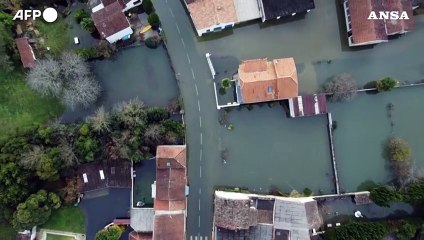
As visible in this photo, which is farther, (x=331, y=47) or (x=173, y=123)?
(x=331, y=47)

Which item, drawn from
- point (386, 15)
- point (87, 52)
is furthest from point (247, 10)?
point (87, 52)

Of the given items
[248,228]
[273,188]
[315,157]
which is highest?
[315,157]

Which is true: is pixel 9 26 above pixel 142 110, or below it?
above

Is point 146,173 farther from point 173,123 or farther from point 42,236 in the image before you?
point 42,236

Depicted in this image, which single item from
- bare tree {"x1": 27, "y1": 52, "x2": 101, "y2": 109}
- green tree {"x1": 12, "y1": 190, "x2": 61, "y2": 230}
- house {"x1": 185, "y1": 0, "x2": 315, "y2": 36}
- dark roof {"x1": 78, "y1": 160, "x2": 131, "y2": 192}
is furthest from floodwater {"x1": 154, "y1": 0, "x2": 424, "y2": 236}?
green tree {"x1": 12, "y1": 190, "x2": 61, "y2": 230}

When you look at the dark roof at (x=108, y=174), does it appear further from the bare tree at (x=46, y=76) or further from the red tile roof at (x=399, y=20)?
the red tile roof at (x=399, y=20)

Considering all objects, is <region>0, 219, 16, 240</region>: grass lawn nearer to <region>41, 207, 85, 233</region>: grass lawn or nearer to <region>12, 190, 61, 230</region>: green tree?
<region>12, 190, 61, 230</region>: green tree

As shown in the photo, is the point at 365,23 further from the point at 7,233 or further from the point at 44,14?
the point at 7,233

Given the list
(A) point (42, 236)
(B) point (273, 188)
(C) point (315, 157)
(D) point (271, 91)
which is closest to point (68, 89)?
(A) point (42, 236)
